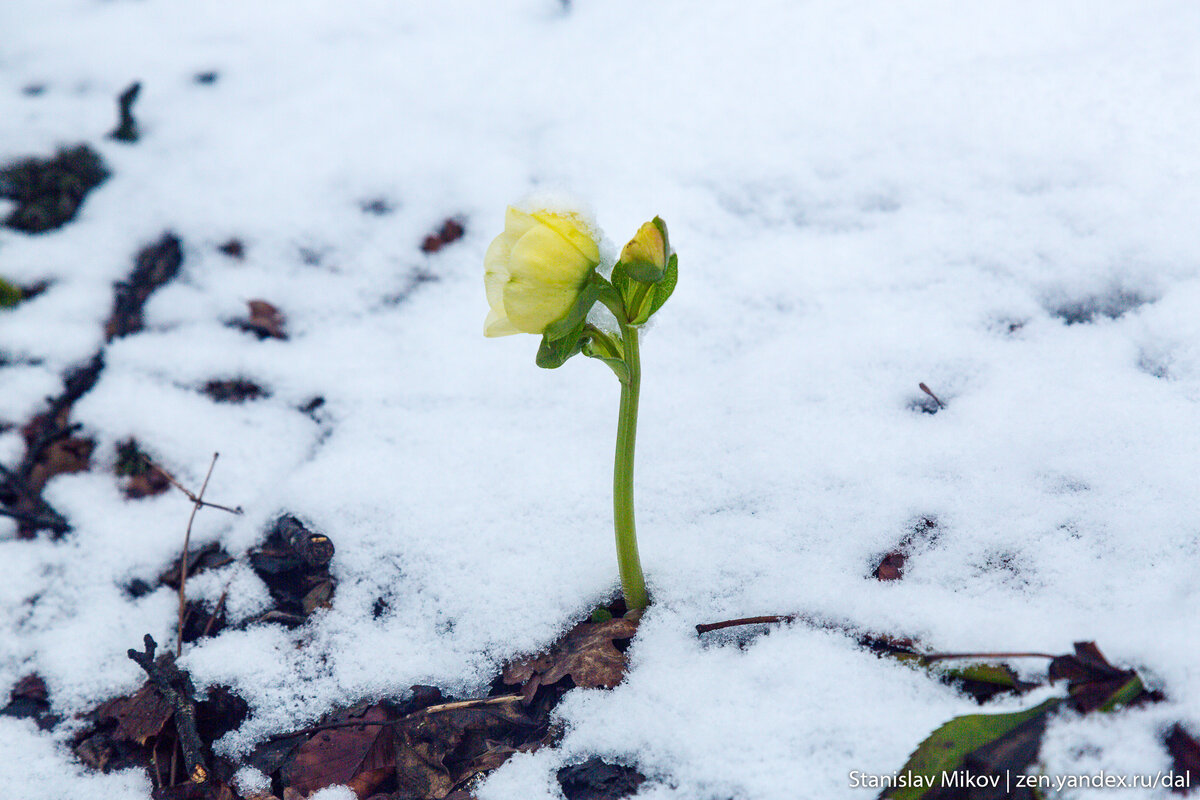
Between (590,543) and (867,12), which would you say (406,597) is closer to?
(590,543)

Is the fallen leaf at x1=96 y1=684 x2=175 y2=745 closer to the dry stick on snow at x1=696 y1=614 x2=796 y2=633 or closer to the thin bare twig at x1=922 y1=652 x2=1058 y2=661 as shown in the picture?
the dry stick on snow at x1=696 y1=614 x2=796 y2=633

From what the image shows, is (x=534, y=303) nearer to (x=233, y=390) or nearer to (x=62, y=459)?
(x=233, y=390)

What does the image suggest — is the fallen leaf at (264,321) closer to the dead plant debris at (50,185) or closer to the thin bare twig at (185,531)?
the thin bare twig at (185,531)

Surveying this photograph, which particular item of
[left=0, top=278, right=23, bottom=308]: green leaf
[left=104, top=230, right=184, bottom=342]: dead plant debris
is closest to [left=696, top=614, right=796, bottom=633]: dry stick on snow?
[left=104, top=230, right=184, bottom=342]: dead plant debris

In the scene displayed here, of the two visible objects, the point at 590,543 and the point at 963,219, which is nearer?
the point at 590,543

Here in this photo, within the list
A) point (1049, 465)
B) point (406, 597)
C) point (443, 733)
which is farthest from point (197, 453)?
point (1049, 465)

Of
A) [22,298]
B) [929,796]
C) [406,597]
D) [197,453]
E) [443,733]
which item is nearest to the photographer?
[929,796]
